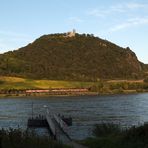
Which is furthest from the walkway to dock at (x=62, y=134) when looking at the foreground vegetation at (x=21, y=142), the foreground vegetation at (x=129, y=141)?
the foreground vegetation at (x=21, y=142)

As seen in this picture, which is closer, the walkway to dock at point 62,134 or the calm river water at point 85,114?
the walkway to dock at point 62,134

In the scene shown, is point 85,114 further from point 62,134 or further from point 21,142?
point 21,142

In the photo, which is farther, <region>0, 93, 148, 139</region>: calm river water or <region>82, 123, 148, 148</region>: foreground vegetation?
<region>0, 93, 148, 139</region>: calm river water

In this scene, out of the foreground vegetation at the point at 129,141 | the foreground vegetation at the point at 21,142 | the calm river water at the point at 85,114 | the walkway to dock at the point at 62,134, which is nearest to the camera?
the foreground vegetation at the point at 21,142

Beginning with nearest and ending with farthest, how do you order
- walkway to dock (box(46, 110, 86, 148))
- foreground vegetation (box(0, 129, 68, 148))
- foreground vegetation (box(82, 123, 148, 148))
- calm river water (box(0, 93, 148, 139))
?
foreground vegetation (box(0, 129, 68, 148))
foreground vegetation (box(82, 123, 148, 148))
walkway to dock (box(46, 110, 86, 148))
calm river water (box(0, 93, 148, 139))

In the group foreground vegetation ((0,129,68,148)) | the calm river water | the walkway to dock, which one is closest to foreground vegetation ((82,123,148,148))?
the walkway to dock

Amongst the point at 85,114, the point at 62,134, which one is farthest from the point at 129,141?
the point at 85,114

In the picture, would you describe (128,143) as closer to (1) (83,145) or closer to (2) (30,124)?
(1) (83,145)

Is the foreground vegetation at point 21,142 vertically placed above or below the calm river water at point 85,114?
above

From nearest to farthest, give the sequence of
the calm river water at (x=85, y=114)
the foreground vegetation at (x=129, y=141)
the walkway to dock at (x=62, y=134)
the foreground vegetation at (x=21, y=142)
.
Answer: the foreground vegetation at (x=21, y=142) → the foreground vegetation at (x=129, y=141) → the walkway to dock at (x=62, y=134) → the calm river water at (x=85, y=114)

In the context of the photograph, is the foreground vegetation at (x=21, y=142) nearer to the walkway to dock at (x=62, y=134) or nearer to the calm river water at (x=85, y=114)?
the walkway to dock at (x=62, y=134)

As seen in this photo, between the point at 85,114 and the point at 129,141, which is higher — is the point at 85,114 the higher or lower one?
the lower one

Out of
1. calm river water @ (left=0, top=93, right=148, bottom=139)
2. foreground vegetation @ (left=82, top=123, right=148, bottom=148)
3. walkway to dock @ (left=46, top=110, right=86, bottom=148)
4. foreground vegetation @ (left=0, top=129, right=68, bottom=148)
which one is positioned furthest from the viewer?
calm river water @ (left=0, top=93, right=148, bottom=139)

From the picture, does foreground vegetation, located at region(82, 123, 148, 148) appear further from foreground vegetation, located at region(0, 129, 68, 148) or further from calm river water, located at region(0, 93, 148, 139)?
calm river water, located at region(0, 93, 148, 139)
